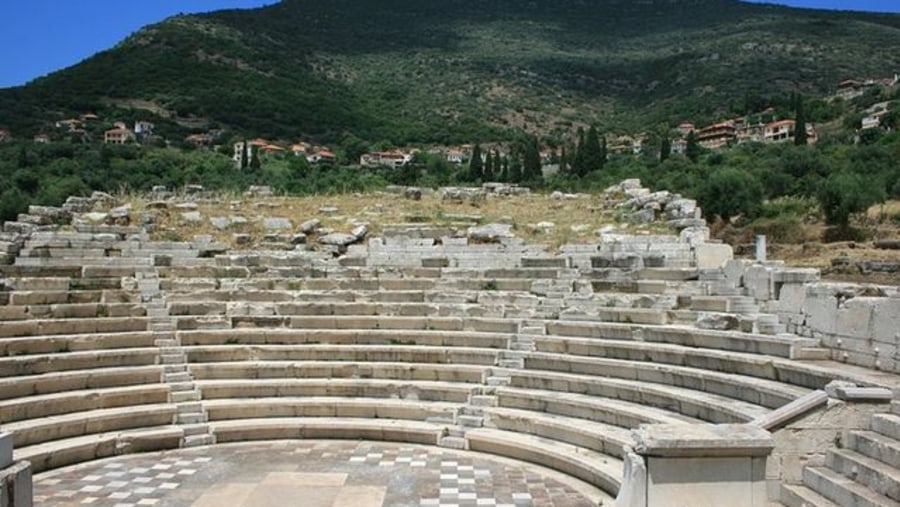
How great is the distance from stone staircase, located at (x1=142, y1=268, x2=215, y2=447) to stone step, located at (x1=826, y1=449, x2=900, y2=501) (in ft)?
30.4

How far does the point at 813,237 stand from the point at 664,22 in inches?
4682

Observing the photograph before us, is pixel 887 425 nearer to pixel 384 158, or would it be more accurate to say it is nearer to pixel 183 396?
pixel 183 396

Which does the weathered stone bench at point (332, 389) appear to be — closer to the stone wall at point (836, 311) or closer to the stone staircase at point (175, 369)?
the stone staircase at point (175, 369)

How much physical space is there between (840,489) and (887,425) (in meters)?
0.85

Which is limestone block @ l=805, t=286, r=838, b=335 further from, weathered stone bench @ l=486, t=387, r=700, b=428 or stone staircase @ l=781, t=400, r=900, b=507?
stone staircase @ l=781, t=400, r=900, b=507

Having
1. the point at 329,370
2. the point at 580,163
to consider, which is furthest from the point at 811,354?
the point at 580,163

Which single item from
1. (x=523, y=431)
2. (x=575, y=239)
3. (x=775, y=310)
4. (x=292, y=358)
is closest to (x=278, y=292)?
(x=292, y=358)

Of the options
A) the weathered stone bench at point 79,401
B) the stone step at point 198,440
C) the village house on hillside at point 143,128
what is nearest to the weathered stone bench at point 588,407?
the stone step at point 198,440

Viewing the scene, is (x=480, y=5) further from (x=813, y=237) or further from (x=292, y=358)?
(x=292, y=358)

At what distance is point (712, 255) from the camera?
615 inches

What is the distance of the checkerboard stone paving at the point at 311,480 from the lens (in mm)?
10070

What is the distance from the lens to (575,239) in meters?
19.2

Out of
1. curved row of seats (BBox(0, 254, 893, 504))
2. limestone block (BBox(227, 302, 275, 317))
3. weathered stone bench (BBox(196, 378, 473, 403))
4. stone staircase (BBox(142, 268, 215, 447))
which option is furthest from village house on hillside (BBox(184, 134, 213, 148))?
weathered stone bench (BBox(196, 378, 473, 403))

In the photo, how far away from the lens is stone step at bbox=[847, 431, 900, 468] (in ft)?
24.3
